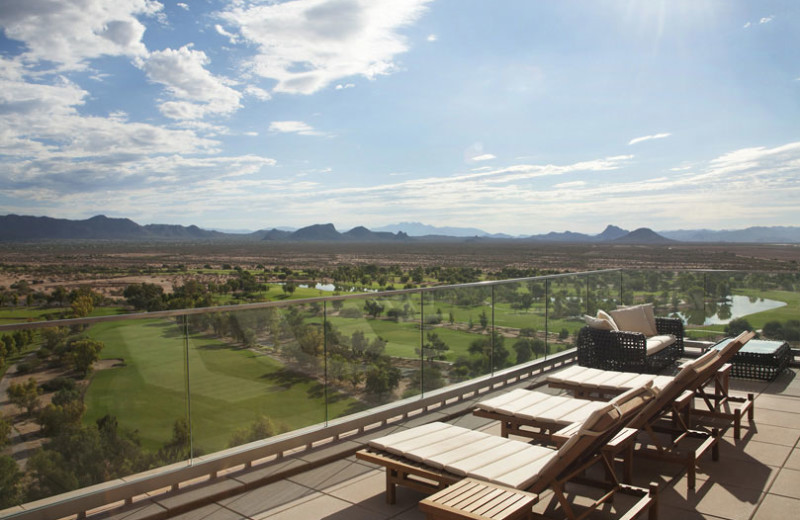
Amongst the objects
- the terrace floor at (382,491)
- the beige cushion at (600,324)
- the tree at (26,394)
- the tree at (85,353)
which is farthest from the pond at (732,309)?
the tree at (26,394)

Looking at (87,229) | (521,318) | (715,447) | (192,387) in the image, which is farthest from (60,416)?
(87,229)

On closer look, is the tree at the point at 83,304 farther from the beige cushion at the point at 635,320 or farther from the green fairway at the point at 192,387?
the green fairway at the point at 192,387

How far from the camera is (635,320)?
23.1 ft

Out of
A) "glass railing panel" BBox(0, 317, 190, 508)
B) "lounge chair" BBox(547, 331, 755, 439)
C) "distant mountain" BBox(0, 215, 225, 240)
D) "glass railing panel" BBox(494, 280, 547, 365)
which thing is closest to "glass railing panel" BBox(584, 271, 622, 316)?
"glass railing panel" BBox(494, 280, 547, 365)

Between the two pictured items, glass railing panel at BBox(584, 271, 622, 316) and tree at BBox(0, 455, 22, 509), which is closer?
tree at BBox(0, 455, 22, 509)

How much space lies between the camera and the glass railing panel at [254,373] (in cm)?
359

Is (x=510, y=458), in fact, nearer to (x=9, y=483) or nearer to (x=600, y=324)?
(x=9, y=483)

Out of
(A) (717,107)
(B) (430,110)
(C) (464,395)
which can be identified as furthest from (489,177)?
(C) (464,395)

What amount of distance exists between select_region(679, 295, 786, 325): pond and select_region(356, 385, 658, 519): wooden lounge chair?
5658 millimetres

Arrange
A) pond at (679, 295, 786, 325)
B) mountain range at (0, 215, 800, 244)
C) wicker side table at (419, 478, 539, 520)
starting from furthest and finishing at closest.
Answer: mountain range at (0, 215, 800, 244), pond at (679, 295, 786, 325), wicker side table at (419, 478, 539, 520)

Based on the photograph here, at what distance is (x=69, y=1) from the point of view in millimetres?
16906

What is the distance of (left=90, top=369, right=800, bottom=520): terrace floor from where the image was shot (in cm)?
311

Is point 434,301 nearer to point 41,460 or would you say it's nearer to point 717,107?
point 41,460

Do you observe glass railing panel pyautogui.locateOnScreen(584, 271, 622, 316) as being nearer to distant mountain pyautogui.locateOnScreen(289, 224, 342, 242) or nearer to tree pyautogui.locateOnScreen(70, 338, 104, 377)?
tree pyautogui.locateOnScreen(70, 338, 104, 377)
